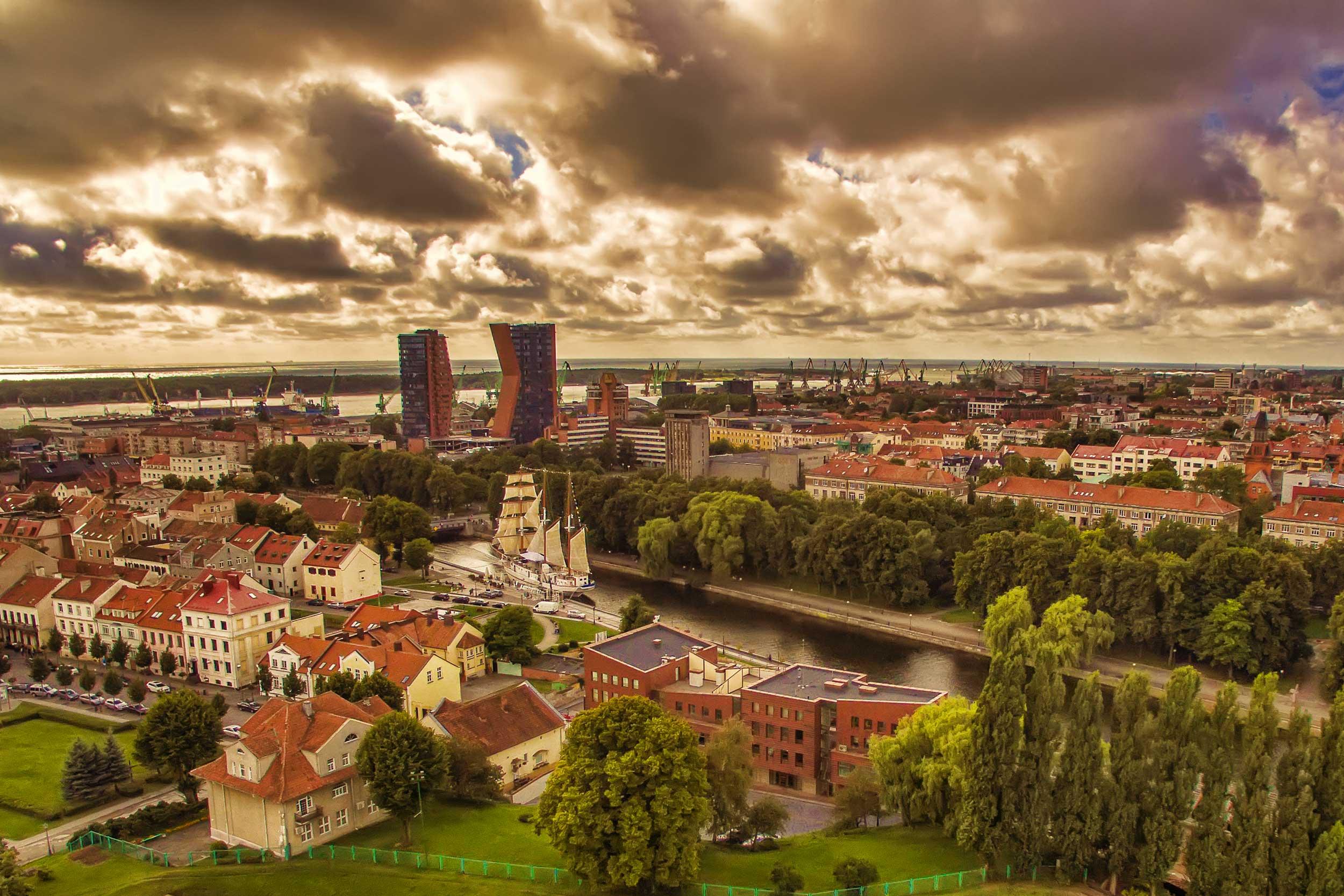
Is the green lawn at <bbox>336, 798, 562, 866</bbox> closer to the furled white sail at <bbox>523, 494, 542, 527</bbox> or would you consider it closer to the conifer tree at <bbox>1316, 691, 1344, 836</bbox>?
the conifer tree at <bbox>1316, 691, 1344, 836</bbox>

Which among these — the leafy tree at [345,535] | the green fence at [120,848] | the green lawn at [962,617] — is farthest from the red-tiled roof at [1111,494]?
the green fence at [120,848]

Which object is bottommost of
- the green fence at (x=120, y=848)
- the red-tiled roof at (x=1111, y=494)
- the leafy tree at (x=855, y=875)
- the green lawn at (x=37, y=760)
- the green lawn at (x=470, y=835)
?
the green lawn at (x=37, y=760)

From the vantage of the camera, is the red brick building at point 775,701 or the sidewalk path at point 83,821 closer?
the sidewalk path at point 83,821

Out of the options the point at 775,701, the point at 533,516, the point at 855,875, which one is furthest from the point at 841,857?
the point at 533,516

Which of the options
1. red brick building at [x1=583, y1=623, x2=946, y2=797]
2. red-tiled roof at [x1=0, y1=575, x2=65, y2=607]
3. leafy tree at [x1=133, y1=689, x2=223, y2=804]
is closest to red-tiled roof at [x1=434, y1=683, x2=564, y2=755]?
red brick building at [x1=583, y1=623, x2=946, y2=797]

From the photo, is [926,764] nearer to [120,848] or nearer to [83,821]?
[120,848]

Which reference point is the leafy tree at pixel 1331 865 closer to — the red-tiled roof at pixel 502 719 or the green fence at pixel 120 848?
the red-tiled roof at pixel 502 719
